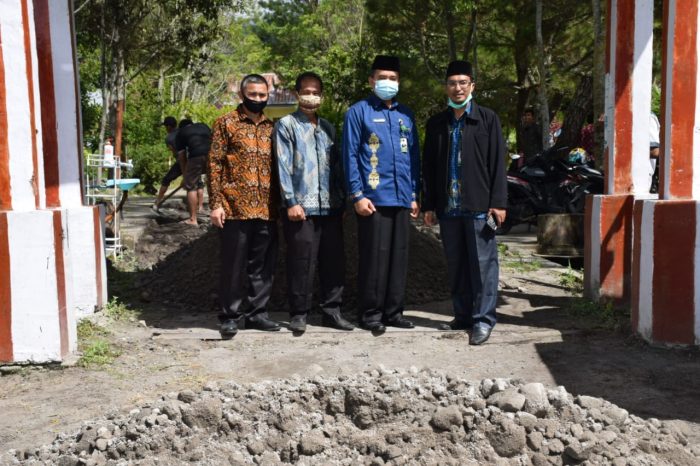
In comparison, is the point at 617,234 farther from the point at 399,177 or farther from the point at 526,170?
the point at 526,170

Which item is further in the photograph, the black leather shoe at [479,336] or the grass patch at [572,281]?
the grass patch at [572,281]

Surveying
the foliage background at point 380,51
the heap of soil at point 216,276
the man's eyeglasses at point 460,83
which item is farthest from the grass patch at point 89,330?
the foliage background at point 380,51

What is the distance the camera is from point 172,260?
7.71m

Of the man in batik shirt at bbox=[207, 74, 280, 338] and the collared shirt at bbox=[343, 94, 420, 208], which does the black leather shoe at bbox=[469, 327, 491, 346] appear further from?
the man in batik shirt at bbox=[207, 74, 280, 338]

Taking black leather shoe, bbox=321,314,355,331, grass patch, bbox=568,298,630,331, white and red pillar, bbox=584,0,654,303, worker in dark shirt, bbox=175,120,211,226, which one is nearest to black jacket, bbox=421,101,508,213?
black leather shoe, bbox=321,314,355,331

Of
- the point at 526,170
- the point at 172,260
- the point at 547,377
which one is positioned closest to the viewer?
the point at 547,377

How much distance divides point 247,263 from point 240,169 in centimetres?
69

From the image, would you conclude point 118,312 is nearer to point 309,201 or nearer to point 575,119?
point 309,201

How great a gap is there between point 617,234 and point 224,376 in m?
3.51

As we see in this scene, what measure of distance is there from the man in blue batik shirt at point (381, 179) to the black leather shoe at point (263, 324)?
66 cm

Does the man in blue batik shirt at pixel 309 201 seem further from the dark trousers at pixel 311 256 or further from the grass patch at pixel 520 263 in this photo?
the grass patch at pixel 520 263

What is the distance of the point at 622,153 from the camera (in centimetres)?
679

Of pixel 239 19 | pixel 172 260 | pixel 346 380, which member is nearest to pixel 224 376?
pixel 346 380

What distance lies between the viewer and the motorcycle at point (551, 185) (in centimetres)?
1173
